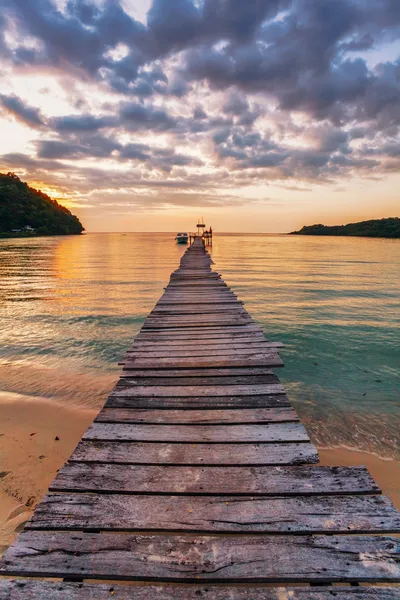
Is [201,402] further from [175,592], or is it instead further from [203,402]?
[175,592]

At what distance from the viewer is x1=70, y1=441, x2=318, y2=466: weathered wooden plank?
9.76ft

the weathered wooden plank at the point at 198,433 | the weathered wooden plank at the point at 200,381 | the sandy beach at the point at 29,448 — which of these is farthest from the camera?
the weathered wooden plank at the point at 200,381

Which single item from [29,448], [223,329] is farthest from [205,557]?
[223,329]

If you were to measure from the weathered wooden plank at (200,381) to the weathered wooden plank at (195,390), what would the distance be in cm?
7

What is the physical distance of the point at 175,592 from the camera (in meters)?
1.91

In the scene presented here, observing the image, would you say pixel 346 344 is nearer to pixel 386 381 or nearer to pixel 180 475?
pixel 386 381

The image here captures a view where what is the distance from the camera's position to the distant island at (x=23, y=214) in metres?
112

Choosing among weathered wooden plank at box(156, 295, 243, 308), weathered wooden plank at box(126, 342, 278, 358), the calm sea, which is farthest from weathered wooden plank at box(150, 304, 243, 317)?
weathered wooden plank at box(126, 342, 278, 358)

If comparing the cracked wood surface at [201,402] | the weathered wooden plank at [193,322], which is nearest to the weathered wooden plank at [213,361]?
the cracked wood surface at [201,402]

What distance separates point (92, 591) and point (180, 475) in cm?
103

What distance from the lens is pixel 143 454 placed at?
3.09m

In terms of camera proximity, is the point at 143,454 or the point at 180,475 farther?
the point at 143,454

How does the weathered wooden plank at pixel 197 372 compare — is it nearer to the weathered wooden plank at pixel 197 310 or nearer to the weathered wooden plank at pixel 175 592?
the weathered wooden plank at pixel 175 592

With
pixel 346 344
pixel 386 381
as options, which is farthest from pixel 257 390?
pixel 346 344
